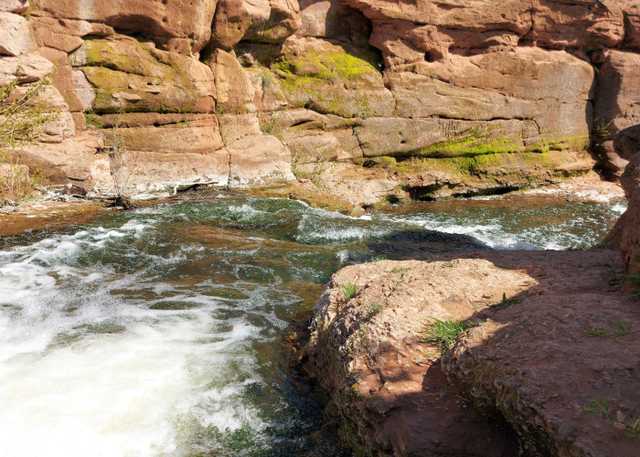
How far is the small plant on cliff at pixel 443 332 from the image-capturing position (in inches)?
152

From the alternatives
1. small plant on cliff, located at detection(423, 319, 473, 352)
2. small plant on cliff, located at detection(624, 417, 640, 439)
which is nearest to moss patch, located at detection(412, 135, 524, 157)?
small plant on cliff, located at detection(423, 319, 473, 352)

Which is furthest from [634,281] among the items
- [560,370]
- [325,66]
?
[325,66]

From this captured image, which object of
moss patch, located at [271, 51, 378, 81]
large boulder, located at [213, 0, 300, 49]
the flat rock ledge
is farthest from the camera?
moss patch, located at [271, 51, 378, 81]

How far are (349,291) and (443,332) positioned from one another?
54.3 inches

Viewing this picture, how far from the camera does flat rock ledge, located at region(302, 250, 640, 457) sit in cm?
258

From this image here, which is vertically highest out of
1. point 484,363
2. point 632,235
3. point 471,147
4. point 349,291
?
point 471,147

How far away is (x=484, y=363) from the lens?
10.3 ft

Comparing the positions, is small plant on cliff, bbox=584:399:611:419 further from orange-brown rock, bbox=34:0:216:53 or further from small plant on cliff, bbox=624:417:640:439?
orange-brown rock, bbox=34:0:216:53

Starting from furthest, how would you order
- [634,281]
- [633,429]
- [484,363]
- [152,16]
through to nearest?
[152,16] → [634,281] → [484,363] → [633,429]

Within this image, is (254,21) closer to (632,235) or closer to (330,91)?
(330,91)

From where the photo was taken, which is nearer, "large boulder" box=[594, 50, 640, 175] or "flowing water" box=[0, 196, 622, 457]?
"flowing water" box=[0, 196, 622, 457]

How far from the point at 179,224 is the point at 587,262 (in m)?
7.59

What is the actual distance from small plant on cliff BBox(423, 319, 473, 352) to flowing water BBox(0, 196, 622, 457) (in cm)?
113

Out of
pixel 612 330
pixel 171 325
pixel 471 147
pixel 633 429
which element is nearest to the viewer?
pixel 633 429
